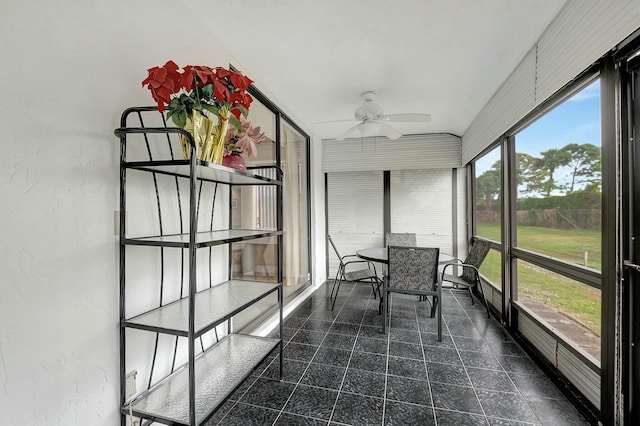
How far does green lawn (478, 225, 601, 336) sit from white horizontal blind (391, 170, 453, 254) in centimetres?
196

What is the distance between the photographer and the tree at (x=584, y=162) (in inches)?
67.3

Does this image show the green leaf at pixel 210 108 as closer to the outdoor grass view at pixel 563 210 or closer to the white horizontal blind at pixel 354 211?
the outdoor grass view at pixel 563 210

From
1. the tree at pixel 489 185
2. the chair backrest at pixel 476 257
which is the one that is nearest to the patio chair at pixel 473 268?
the chair backrest at pixel 476 257

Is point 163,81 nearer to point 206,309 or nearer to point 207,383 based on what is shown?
point 206,309

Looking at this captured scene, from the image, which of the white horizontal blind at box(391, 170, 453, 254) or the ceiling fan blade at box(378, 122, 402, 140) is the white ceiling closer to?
the ceiling fan blade at box(378, 122, 402, 140)

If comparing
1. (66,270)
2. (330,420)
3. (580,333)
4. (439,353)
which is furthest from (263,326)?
(580,333)

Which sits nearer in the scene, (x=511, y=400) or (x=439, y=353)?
(x=511, y=400)

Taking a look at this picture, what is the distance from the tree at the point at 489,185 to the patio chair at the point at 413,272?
130cm

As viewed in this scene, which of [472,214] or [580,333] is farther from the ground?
[472,214]

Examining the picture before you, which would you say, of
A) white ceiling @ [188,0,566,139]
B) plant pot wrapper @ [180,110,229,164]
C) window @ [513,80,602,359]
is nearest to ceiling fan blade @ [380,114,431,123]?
white ceiling @ [188,0,566,139]

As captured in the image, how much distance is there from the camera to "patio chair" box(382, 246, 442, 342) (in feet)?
8.98

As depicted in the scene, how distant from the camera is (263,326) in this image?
2.81 m

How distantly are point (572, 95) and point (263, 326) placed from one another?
10.4ft

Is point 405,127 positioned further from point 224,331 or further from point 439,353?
point 224,331
